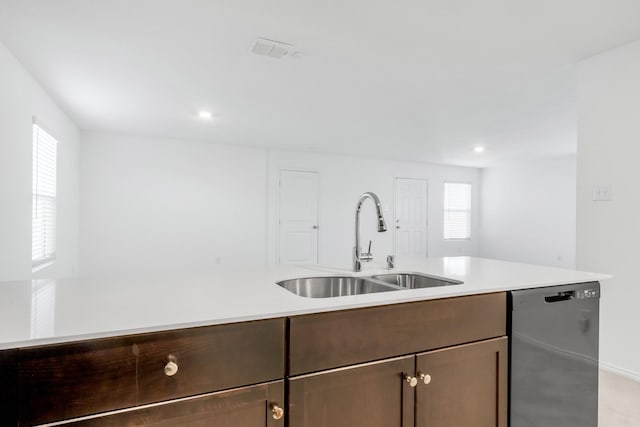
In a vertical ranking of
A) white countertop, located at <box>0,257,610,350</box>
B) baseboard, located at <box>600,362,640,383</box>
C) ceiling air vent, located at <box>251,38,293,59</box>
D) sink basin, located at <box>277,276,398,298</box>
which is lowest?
baseboard, located at <box>600,362,640,383</box>

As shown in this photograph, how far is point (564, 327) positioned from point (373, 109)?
10.6ft

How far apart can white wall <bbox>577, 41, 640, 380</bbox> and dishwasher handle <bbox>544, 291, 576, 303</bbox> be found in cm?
146

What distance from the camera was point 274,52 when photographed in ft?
9.12

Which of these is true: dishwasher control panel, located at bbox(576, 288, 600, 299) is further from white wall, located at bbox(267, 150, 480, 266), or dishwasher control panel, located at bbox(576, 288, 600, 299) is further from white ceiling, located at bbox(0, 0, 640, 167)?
white wall, located at bbox(267, 150, 480, 266)

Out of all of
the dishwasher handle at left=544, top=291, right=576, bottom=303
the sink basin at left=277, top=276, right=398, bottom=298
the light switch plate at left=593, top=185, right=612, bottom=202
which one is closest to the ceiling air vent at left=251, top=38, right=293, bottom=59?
the sink basin at left=277, top=276, right=398, bottom=298

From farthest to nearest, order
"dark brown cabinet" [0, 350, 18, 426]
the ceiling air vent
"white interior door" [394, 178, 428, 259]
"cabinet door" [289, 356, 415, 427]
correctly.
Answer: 1. "white interior door" [394, 178, 428, 259]
2. the ceiling air vent
3. "cabinet door" [289, 356, 415, 427]
4. "dark brown cabinet" [0, 350, 18, 426]

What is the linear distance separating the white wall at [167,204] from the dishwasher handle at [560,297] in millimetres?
5513

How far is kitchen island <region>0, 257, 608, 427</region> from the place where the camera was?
2.71 feet

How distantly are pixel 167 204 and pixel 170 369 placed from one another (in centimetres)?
558

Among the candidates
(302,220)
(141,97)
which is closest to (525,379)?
(141,97)

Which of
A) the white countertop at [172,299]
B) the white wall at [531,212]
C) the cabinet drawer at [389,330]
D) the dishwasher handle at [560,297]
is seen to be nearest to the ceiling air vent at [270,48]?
the white countertop at [172,299]

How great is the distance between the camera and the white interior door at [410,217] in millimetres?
8070

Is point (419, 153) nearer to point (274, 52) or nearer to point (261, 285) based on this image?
point (274, 52)

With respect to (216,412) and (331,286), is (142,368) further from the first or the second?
(331,286)
